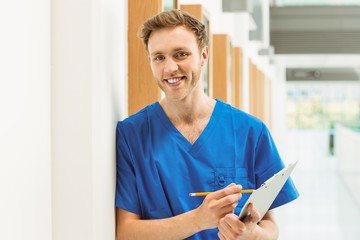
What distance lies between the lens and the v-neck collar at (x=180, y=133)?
7.18ft

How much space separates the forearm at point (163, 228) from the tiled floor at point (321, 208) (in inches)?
182

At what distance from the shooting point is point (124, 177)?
7.02 ft

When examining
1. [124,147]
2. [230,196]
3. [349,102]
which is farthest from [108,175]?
[349,102]

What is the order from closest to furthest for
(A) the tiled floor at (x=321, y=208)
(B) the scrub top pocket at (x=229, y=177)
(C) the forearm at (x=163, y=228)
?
(C) the forearm at (x=163, y=228) < (B) the scrub top pocket at (x=229, y=177) < (A) the tiled floor at (x=321, y=208)

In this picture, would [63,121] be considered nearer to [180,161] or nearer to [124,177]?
[124,177]

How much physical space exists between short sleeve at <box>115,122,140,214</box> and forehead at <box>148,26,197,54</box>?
342mm

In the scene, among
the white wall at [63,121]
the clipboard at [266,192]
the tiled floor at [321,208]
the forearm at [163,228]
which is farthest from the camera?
the tiled floor at [321,208]

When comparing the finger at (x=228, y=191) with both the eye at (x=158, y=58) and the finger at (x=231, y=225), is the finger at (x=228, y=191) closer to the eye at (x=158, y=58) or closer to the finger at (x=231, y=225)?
the finger at (x=231, y=225)

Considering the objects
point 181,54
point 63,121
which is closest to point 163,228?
point 63,121

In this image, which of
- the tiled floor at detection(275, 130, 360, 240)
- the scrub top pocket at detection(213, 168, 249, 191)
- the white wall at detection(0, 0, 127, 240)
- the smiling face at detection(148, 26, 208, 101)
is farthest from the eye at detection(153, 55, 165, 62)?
the tiled floor at detection(275, 130, 360, 240)

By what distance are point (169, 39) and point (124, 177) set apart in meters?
0.53

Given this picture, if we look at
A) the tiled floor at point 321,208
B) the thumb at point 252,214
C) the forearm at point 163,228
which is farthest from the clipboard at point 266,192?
the tiled floor at point 321,208

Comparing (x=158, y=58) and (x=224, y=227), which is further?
(x=158, y=58)
